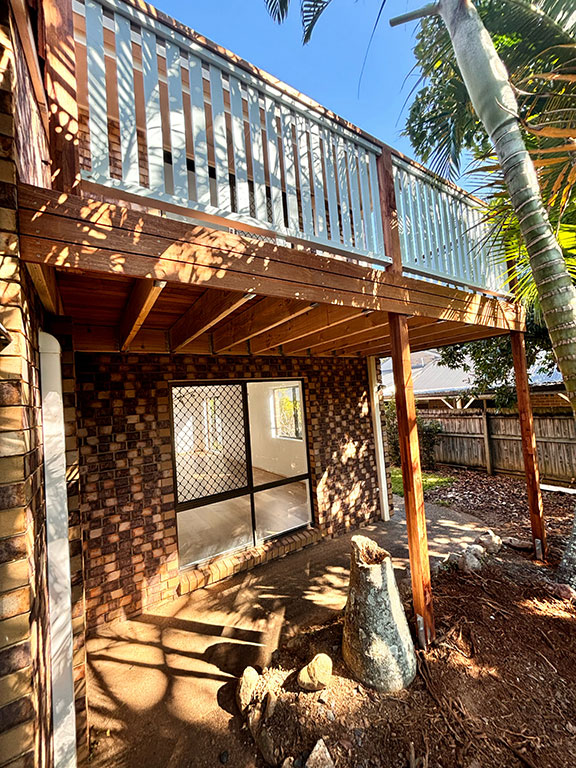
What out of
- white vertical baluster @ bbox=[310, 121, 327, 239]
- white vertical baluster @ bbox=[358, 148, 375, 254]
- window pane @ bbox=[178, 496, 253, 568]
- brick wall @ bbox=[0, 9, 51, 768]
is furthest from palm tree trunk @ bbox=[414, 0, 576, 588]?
window pane @ bbox=[178, 496, 253, 568]

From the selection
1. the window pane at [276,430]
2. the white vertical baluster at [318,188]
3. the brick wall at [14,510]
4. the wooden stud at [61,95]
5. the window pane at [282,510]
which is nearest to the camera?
the brick wall at [14,510]

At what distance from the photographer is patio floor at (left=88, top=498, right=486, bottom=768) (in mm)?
1918

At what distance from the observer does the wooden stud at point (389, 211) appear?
103 inches

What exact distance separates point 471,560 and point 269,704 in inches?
95.1

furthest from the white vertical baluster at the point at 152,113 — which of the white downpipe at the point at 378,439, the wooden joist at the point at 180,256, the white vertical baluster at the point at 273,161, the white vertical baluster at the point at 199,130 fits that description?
the white downpipe at the point at 378,439

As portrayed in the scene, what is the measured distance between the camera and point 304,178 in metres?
2.30

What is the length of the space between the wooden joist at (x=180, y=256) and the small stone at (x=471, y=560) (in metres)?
2.67

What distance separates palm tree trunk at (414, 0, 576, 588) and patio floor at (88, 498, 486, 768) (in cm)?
293

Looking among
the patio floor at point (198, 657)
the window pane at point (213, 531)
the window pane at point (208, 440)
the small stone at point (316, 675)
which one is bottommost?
the patio floor at point (198, 657)

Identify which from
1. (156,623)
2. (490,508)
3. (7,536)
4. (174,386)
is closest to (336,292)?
(7,536)

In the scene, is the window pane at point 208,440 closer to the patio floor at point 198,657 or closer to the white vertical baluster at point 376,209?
the patio floor at point 198,657

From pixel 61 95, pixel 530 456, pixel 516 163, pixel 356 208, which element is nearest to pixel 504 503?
pixel 530 456

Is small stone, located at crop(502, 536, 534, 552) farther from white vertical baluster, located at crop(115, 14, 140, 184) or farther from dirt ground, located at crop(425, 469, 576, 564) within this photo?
white vertical baluster, located at crop(115, 14, 140, 184)

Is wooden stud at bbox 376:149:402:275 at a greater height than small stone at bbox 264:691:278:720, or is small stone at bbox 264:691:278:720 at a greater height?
wooden stud at bbox 376:149:402:275
